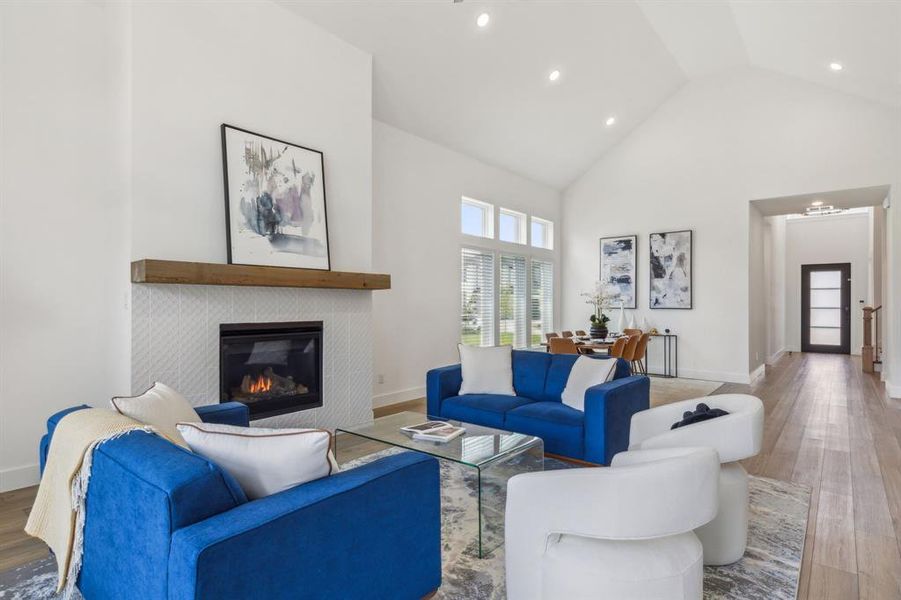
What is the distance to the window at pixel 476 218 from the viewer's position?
7168 millimetres

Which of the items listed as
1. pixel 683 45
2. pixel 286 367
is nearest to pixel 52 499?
pixel 286 367

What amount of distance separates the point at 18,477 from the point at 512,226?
6622 millimetres

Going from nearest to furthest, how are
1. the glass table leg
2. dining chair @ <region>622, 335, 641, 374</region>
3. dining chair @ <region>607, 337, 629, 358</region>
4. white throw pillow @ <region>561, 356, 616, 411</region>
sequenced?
the glass table leg, white throw pillow @ <region>561, 356, 616, 411</region>, dining chair @ <region>607, 337, 629, 358</region>, dining chair @ <region>622, 335, 641, 374</region>

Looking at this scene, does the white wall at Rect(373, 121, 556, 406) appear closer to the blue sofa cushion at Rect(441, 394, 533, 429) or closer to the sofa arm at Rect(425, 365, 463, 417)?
the sofa arm at Rect(425, 365, 463, 417)

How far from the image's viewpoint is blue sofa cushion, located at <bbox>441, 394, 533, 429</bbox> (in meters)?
3.90

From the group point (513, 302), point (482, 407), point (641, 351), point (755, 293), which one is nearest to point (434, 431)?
point (482, 407)

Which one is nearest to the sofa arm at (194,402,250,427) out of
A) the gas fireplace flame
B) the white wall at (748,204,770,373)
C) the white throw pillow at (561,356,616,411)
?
the gas fireplace flame

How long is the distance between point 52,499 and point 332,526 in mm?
1189

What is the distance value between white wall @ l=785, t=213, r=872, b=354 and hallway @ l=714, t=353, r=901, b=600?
17.2 feet

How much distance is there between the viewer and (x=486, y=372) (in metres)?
4.39

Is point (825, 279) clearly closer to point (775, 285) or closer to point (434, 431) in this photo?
point (775, 285)

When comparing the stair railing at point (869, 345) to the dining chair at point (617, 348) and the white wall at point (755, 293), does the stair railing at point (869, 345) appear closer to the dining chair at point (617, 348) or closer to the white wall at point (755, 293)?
the white wall at point (755, 293)

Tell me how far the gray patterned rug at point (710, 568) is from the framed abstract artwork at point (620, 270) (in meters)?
5.65

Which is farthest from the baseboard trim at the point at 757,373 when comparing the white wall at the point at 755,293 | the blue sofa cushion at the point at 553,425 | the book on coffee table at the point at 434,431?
the book on coffee table at the point at 434,431
